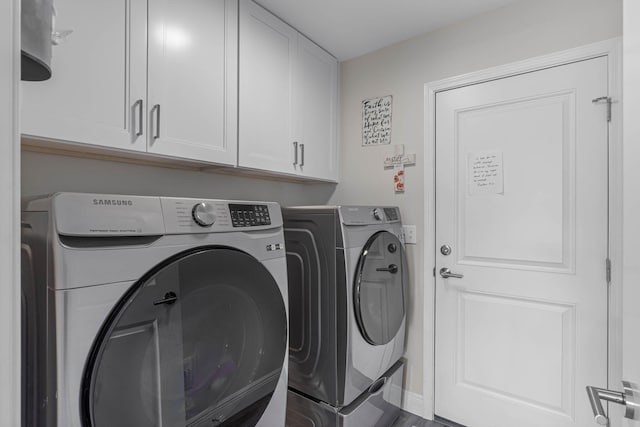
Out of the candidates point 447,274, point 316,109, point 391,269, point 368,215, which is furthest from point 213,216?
point 447,274

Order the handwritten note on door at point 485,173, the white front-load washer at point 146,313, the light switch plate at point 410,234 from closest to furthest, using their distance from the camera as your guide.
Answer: the white front-load washer at point 146,313, the handwritten note on door at point 485,173, the light switch plate at point 410,234

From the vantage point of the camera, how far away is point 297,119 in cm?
202

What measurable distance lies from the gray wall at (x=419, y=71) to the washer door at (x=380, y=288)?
0.59 ft

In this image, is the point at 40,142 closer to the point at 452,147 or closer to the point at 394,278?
the point at 394,278

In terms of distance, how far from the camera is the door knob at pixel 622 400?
0.60 meters

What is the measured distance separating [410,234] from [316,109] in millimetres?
1038

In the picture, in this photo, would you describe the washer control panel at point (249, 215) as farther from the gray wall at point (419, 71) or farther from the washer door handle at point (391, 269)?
the gray wall at point (419, 71)

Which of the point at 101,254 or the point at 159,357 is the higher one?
the point at 101,254

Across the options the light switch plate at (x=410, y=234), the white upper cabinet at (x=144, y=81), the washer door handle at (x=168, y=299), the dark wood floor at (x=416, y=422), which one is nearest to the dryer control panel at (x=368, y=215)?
the light switch plate at (x=410, y=234)

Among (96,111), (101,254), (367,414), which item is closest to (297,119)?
(96,111)

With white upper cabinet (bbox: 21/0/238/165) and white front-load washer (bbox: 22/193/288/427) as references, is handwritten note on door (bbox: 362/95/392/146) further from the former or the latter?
white front-load washer (bbox: 22/193/288/427)

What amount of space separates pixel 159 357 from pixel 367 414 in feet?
4.12
